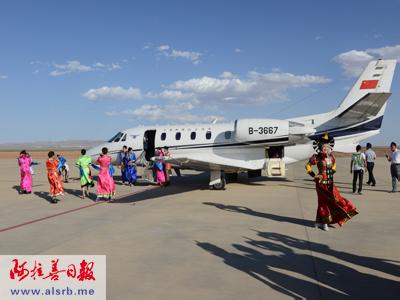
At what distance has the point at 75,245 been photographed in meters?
6.94

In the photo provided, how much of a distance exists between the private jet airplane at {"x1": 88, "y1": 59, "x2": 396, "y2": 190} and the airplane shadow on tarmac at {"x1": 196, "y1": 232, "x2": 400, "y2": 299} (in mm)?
7752

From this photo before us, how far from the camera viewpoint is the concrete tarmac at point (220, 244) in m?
4.90

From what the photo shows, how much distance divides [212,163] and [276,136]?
2.96 metres

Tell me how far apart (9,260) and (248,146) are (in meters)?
11.3

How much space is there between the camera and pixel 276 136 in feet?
49.5

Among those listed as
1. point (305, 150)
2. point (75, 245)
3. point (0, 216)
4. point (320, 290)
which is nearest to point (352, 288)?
point (320, 290)

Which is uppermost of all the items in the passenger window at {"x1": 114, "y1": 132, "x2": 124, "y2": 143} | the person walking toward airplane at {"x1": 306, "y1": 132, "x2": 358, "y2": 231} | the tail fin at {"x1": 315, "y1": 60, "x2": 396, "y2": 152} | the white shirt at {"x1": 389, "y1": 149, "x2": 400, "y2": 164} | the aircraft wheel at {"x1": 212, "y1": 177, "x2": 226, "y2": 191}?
the tail fin at {"x1": 315, "y1": 60, "x2": 396, "y2": 152}

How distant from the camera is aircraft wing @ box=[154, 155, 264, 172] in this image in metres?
14.3

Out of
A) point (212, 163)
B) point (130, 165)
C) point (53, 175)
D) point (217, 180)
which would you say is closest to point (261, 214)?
point (212, 163)

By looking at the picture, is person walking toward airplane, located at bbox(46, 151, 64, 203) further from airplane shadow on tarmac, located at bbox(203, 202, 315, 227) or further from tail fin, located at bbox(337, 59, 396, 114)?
tail fin, located at bbox(337, 59, 396, 114)

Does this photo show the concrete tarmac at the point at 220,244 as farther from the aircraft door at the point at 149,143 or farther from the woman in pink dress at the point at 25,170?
the aircraft door at the point at 149,143

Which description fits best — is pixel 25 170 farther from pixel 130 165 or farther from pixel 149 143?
pixel 149 143

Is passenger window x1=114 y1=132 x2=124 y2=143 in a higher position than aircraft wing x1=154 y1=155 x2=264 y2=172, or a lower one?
higher

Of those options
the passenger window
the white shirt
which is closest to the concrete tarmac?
the white shirt
